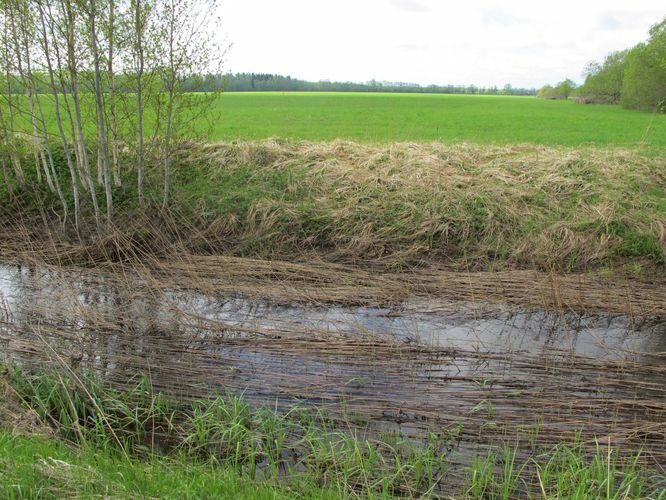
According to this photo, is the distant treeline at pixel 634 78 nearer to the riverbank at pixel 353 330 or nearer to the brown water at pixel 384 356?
the riverbank at pixel 353 330

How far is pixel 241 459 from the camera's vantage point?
470 centimetres

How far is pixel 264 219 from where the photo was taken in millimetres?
11078

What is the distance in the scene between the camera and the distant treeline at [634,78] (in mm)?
30395

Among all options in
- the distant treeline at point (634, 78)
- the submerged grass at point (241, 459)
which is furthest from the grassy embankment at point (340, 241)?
the distant treeline at point (634, 78)

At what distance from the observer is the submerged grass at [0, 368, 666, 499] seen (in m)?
3.78

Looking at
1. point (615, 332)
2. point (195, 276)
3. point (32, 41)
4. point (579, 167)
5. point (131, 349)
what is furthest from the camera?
Result: point (579, 167)

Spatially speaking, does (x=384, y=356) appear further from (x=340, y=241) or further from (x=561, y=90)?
(x=561, y=90)

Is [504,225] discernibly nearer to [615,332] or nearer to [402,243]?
[402,243]

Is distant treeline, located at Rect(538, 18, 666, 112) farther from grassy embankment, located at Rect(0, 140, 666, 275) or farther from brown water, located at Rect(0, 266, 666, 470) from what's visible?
brown water, located at Rect(0, 266, 666, 470)

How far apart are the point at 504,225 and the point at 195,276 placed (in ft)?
19.4

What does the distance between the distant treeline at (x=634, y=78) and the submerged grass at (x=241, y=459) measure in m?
16.5

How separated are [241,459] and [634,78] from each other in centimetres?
4423

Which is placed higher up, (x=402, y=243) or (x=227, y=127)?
(x=227, y=127)

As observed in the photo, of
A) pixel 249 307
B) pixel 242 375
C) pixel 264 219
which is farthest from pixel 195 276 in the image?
pixel 242 375
